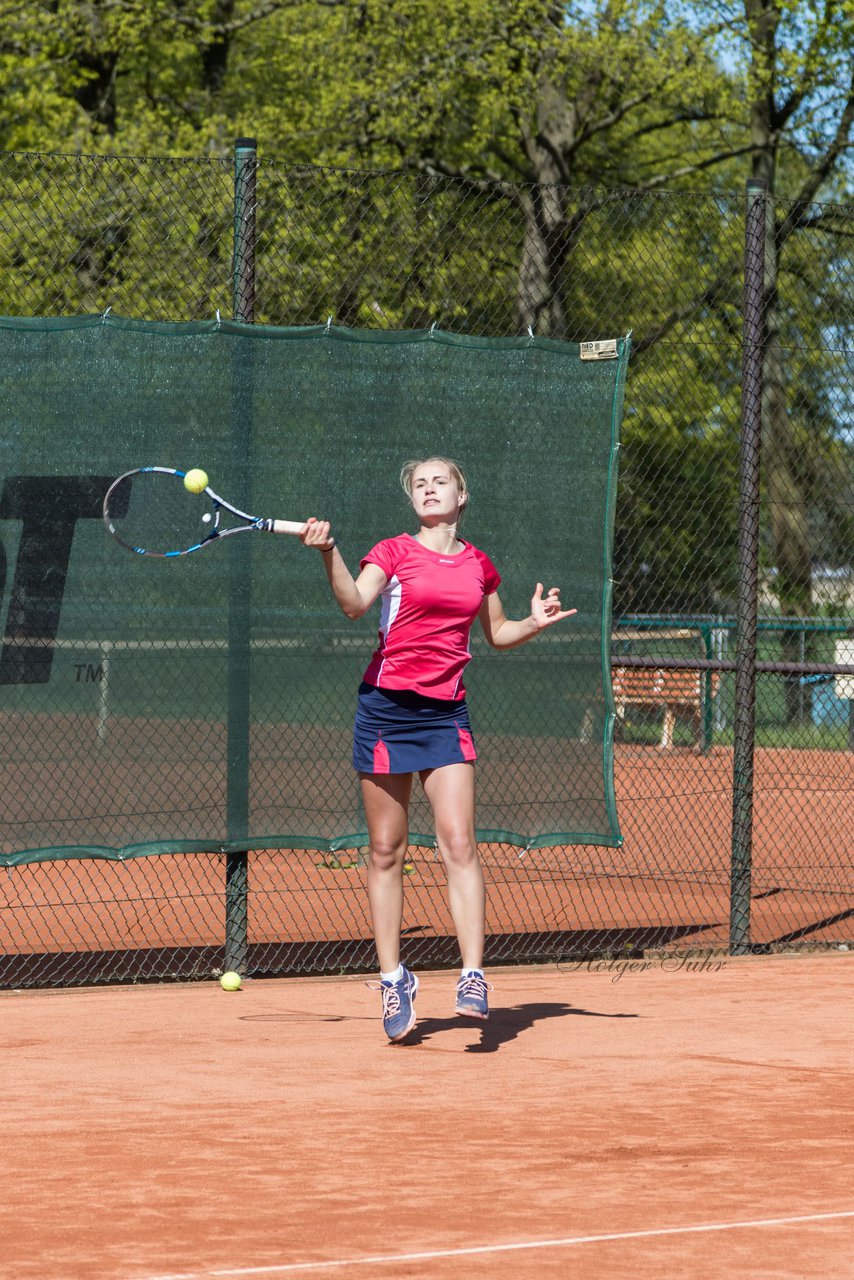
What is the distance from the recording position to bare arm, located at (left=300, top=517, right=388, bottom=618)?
550cm

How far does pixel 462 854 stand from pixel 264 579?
177 cm

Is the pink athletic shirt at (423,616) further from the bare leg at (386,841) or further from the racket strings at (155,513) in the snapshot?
the racket strings at (155,513)

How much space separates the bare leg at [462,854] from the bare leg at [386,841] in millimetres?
137

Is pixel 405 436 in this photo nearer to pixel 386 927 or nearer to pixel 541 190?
pixel 541 190

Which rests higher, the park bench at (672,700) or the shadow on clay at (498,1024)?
the park bench at (672,700)

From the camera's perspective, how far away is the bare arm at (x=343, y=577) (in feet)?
18.1

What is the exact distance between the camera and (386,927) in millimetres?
6008

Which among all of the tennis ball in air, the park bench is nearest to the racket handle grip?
the tennis ball in air

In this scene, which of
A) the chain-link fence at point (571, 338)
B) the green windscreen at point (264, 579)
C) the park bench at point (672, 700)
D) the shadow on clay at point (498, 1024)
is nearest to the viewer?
the shadow on clay at point (498, 1024)

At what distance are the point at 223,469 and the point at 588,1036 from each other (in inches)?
101

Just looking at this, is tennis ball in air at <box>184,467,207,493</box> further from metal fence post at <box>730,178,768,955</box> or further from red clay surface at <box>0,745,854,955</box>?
metal fence post at <box>730,178,768,955</box>

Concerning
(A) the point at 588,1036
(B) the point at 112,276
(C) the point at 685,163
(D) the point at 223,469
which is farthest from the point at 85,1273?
(C) the point at 685,163

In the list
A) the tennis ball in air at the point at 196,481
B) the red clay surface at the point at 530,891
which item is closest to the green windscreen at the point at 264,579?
the red clay surface at the point at 530,891

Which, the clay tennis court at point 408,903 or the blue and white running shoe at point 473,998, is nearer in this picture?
the blue and white running shoe at point 473,998
